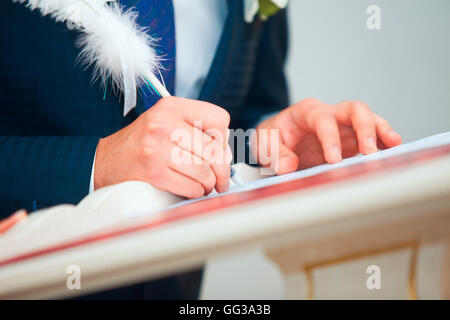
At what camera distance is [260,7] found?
2.87 feet

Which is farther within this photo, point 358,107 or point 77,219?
point 358,107

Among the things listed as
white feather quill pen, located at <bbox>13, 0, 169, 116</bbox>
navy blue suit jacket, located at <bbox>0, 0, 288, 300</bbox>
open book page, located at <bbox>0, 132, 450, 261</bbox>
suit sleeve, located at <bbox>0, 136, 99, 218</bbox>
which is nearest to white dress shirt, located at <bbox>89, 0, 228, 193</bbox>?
navy blue suit jacket, located at <bbox>0, 0, 288, 300</bbox>

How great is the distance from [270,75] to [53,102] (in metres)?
0.70

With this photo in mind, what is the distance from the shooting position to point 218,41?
0.83 meters

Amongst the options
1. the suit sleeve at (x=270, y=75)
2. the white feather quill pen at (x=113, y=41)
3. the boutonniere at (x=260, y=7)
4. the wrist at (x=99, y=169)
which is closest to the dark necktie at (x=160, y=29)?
the white feather quill pen at (x=113, y=41)

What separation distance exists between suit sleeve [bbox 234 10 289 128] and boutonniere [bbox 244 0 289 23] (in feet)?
0.73

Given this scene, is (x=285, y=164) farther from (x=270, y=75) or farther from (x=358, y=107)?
(x=270, y=75)

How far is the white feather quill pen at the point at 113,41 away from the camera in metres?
0.53

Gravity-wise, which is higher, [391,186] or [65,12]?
[65,12]

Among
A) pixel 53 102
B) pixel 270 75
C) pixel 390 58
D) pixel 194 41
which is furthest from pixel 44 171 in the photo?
pixel 390 58
